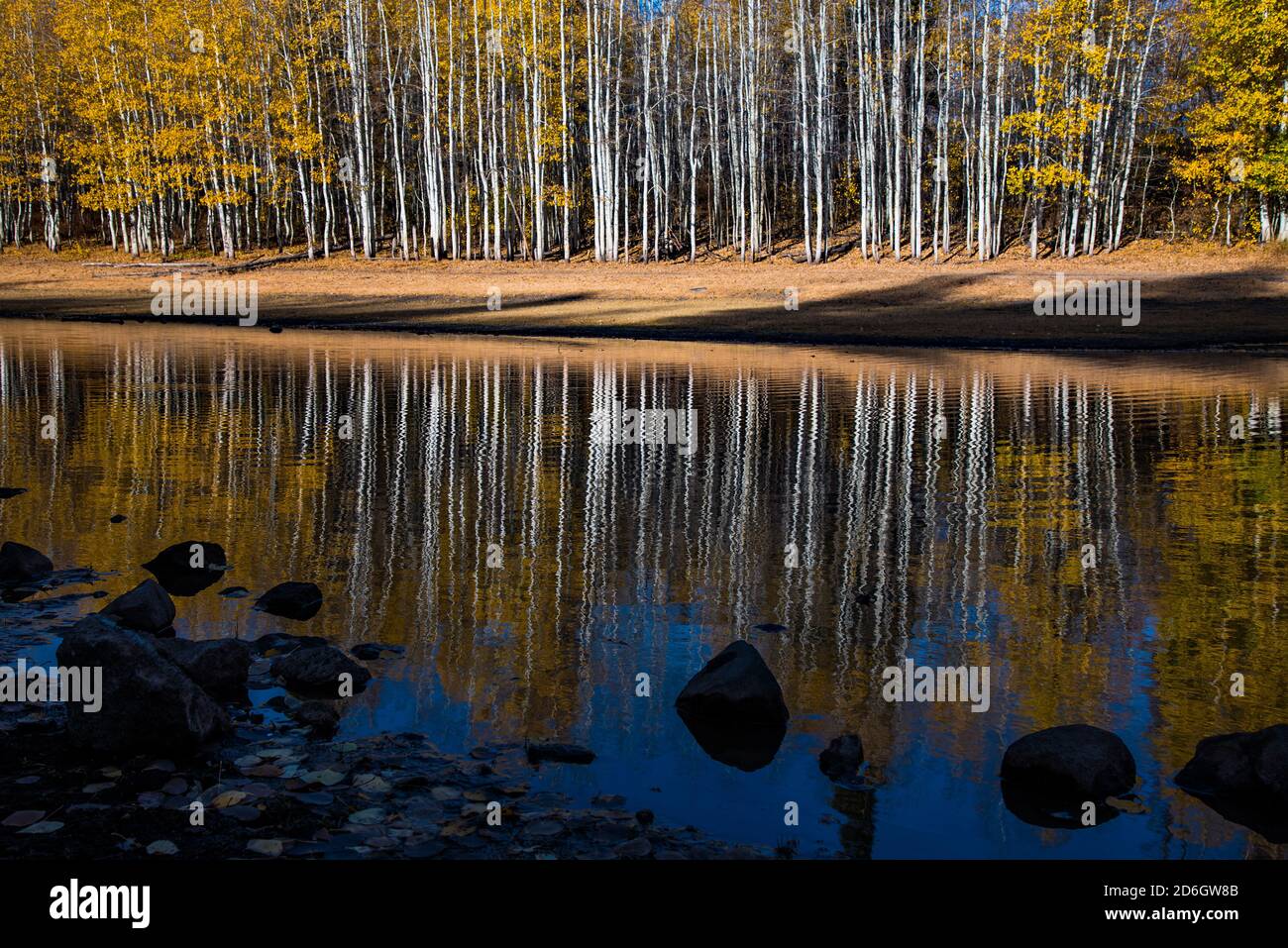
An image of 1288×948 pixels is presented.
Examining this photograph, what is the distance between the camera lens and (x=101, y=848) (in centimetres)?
534

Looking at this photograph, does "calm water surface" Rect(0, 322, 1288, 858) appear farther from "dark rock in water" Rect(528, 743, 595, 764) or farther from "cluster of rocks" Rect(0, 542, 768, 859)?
"cluster of rocks" Rect(0, 542, 768, 859)

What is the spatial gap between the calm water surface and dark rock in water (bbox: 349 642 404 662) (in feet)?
0.37

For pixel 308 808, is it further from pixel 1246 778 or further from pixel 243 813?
pixel 1246 778

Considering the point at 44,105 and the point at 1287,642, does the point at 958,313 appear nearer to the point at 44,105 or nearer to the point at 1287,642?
the point at 1287,642

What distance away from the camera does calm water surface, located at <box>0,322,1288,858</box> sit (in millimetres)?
6812

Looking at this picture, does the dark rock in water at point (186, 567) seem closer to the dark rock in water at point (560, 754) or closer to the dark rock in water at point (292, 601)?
the dark rock in water at point (292, 601)

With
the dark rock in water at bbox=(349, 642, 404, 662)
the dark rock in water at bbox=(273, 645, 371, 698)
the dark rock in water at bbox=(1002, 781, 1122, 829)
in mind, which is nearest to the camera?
the dark rock in water at bbox=(1002, 781, 1122, 829)

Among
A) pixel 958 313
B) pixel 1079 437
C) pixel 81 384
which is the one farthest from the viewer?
pixel 958 313

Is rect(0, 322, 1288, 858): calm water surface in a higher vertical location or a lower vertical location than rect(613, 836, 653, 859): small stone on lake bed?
higher

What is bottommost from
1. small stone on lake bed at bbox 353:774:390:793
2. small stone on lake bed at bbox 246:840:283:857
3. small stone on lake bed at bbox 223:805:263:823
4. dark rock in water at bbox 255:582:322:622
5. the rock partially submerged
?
small stone on lake bed at bbox 246:840:283:857

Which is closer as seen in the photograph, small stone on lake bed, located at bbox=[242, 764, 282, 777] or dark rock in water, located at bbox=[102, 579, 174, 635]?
small stone on lake bed, located at bbox=[242, 764, 282, 777]

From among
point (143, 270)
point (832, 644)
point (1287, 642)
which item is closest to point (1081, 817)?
point (832, 644)

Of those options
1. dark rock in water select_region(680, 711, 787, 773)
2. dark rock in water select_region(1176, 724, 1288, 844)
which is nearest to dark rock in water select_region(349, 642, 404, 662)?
dark rock in water select_region(680, 711, 787, 773)

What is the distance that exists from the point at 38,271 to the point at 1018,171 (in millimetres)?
44400
